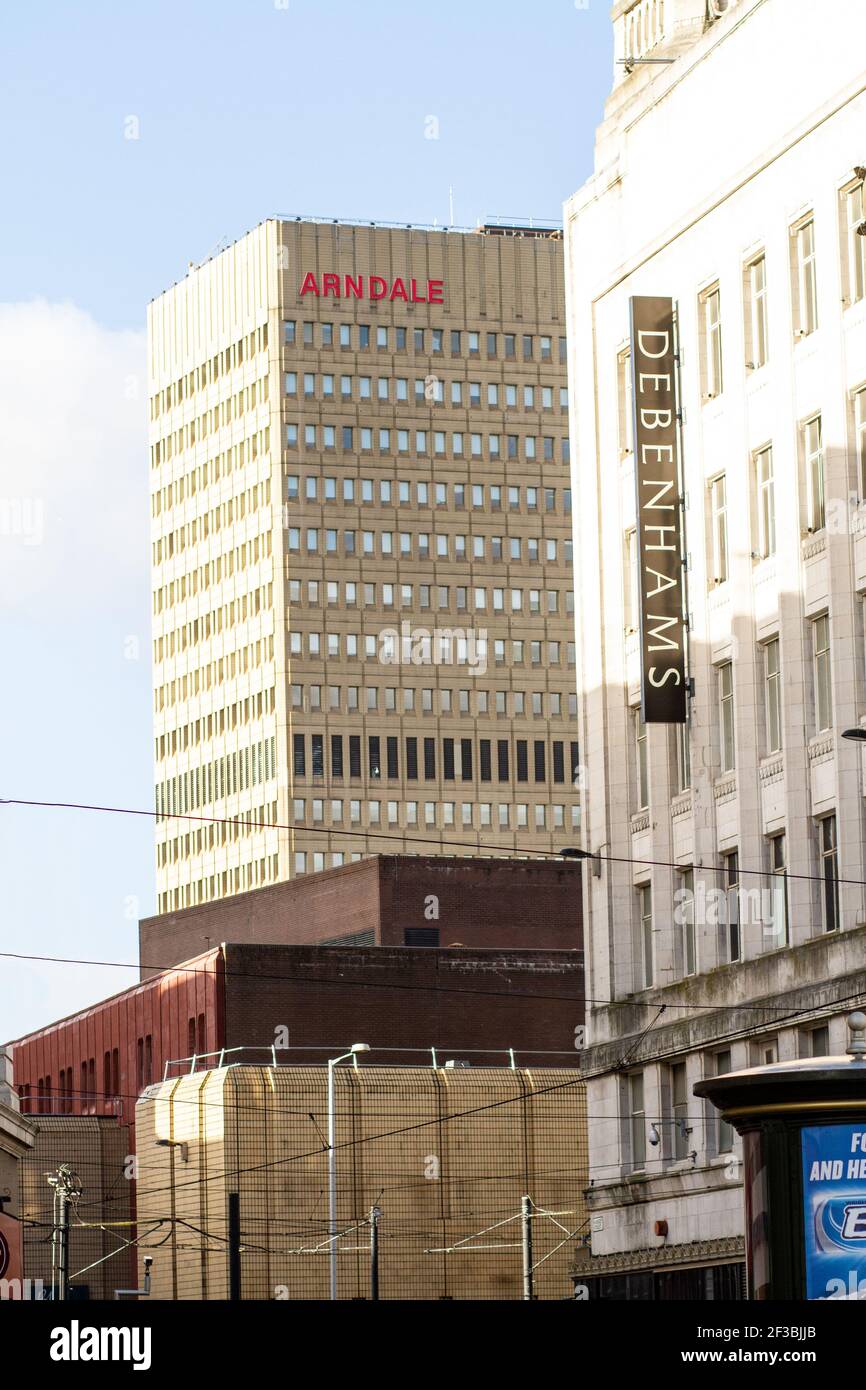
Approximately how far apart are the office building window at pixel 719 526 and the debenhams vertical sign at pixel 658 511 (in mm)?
1026

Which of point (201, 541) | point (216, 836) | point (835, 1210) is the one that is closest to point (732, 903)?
point (835, 1210)

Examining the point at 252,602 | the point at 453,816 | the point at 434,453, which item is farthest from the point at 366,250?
the point at 453,816

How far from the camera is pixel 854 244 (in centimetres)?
5388

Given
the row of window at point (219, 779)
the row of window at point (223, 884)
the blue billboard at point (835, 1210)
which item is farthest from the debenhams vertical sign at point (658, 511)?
the row of window at point (219, 779)

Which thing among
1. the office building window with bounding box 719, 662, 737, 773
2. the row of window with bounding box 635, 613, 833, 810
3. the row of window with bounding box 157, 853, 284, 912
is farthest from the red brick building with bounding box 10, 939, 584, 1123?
the row of window with bounding box 157, 853, 284, 912

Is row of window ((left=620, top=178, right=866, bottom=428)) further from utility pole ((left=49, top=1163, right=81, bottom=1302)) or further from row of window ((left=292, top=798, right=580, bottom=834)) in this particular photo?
row of window ((left=292, top=798, right=580, bottom=834))

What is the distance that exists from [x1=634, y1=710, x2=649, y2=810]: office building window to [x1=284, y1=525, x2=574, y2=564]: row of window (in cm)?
11363

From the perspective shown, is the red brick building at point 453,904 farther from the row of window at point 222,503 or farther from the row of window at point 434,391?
the row of window at point 434,391

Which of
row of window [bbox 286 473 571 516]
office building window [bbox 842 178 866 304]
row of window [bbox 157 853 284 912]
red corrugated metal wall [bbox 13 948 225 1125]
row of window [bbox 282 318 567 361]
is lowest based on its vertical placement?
red corrugated metal wall [bbox 13 948 225 1125]

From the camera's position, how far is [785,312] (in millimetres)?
56469

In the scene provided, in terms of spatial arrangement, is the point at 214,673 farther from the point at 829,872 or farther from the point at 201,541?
the point at 829,872

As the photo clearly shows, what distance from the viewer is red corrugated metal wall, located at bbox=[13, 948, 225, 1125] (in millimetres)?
95312
